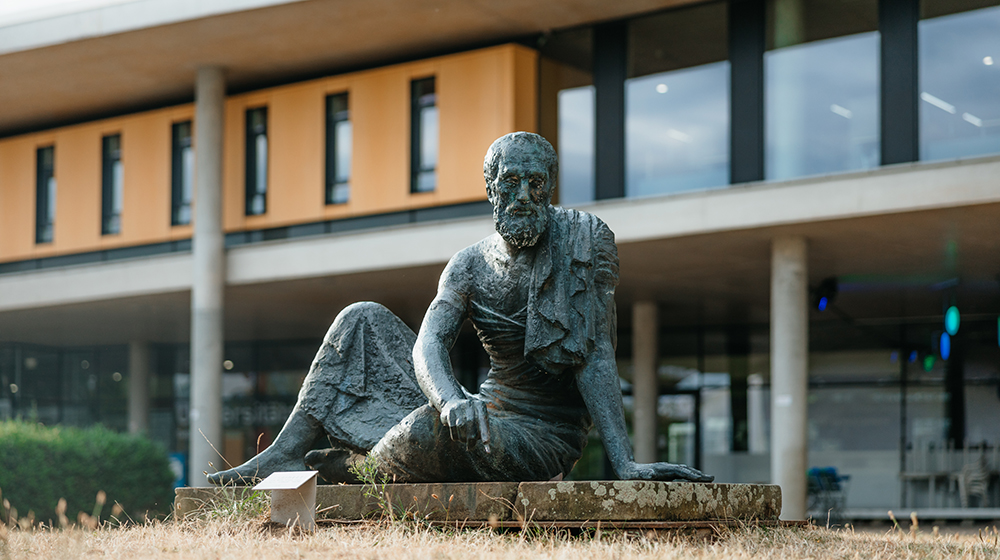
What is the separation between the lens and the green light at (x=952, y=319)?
20.0m

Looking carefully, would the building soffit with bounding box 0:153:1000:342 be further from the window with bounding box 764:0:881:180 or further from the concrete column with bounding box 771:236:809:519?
the window with bounding box 764:0:881:180

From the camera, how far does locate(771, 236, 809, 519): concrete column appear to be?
15805 millimetres

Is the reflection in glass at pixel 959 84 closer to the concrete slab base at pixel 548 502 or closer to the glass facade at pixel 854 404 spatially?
the glass facade at pixel 854 404

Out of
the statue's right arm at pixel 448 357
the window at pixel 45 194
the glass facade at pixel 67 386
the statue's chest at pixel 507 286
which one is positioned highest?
the window at pixel 45 194

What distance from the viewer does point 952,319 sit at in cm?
2019

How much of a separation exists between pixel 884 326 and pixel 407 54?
11.0 meters

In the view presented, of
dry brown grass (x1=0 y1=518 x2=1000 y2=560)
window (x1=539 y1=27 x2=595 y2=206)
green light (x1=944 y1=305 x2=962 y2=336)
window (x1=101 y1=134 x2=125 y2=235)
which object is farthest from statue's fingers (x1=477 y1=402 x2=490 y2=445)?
window (x1=101 y1=134 x2=125 y2=235)

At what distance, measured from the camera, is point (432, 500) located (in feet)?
16.1

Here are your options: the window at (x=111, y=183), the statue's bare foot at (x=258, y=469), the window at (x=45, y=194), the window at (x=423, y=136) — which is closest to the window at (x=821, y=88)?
the window at (x=423, y=136)

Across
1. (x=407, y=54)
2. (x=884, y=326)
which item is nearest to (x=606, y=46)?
(x=407, y=54)

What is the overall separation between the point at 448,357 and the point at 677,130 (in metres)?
11.8

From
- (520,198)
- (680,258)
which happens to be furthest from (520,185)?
(680,258)

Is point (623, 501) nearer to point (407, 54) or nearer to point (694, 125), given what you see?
point (694, 125)

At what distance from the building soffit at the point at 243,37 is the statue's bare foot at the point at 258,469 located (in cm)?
1092
